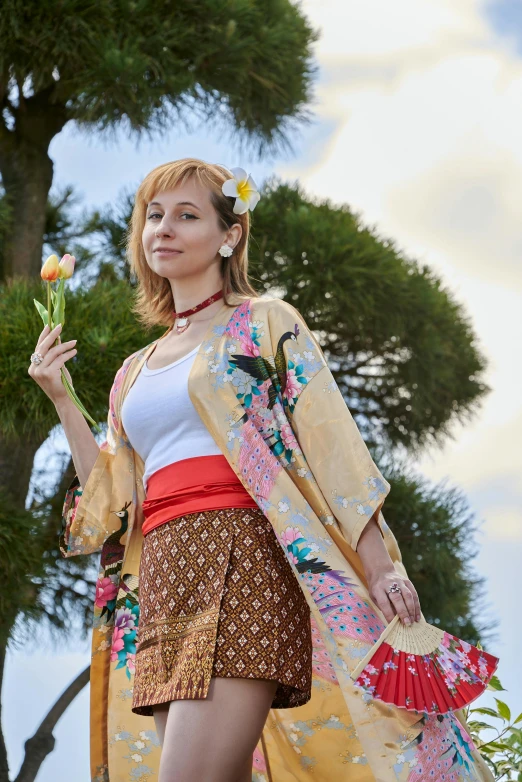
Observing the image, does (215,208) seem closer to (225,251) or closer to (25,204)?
(225,251)

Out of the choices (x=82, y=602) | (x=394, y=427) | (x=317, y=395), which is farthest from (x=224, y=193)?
(x=394, y=427)

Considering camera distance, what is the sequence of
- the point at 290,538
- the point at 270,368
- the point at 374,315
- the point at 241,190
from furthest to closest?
the point at 374,315
the point at 241,190
the point at 270,368
the point at 290,538

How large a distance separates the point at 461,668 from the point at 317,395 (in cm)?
38

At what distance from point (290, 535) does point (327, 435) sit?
0.14 metres

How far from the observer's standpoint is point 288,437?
1311mm

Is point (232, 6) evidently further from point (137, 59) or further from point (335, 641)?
point (335, 641)

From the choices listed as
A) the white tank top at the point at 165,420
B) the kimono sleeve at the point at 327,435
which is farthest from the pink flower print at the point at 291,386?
the white tank top at the point at 165,420

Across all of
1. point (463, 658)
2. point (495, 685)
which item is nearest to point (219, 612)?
point (463, 658)

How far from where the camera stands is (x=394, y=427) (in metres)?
4.02

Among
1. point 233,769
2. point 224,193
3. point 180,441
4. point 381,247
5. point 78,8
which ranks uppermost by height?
point 78,8

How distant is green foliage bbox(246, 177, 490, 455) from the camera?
3592mm

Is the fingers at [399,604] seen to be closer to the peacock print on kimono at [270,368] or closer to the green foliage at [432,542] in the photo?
the peacock print on kimono at [270,368]

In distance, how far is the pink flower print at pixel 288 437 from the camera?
1.31 meters

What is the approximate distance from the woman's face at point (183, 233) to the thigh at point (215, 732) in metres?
0.56
